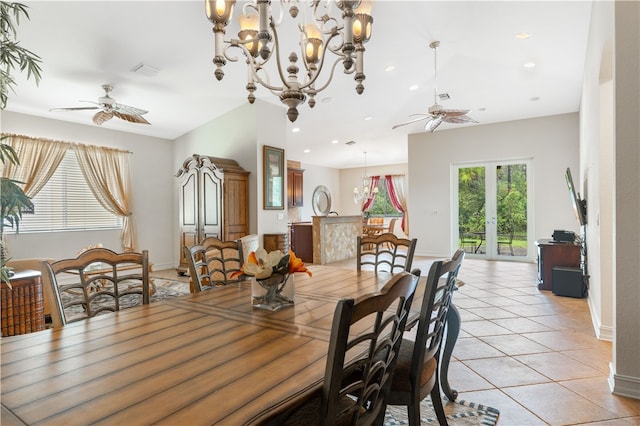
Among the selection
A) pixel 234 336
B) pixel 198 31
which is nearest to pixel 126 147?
pixel 198 31

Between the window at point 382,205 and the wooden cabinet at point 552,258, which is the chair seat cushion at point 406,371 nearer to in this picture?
the wooden cabinet at point 552,258

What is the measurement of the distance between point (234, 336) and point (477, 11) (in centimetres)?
431

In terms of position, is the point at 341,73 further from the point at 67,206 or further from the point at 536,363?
the point at 67,206

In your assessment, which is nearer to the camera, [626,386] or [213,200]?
[626,386]

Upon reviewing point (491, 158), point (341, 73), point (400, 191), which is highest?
point (341, 73)

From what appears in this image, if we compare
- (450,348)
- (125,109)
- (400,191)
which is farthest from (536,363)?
(400,191)

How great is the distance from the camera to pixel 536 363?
2605 mm

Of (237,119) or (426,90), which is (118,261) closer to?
(237,119)

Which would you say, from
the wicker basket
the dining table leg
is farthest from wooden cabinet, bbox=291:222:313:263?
the dining table leg

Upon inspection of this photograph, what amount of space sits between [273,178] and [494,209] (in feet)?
16.5

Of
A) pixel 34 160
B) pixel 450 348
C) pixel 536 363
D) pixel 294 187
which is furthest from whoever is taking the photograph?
pixel 294 187

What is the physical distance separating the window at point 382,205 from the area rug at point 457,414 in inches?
414

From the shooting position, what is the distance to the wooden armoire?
5.55 meters

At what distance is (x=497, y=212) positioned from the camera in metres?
7.73
